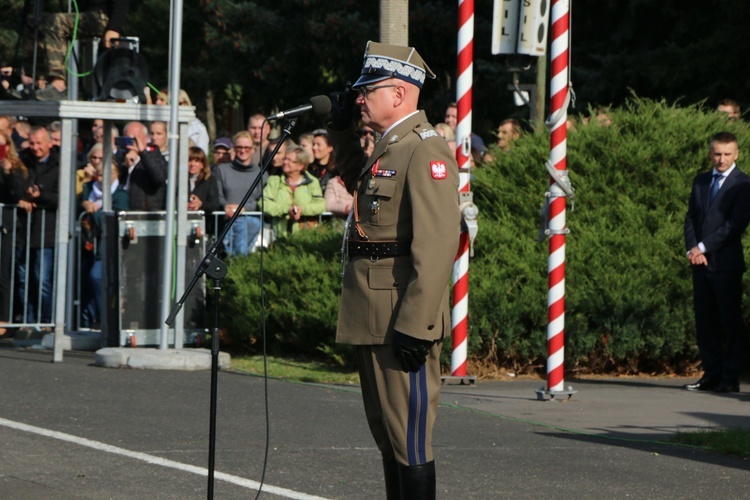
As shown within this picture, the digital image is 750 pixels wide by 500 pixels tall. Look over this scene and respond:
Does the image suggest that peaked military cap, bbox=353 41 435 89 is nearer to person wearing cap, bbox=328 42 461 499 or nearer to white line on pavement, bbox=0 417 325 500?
person wearing cap, bbox=328 42 461 499

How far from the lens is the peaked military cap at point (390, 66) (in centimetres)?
579

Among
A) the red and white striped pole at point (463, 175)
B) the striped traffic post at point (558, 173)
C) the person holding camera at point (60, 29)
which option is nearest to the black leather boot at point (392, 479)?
the striped traffic post at point (558, 173)

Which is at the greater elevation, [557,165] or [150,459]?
[557,165]

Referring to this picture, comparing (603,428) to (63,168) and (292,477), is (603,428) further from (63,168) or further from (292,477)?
(63,168)

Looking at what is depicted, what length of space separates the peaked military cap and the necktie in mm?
6532

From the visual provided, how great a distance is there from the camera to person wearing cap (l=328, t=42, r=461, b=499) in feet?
18.7

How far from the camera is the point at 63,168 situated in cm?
1266

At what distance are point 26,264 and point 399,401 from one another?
31.8 feet

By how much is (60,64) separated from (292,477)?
24.6 feet

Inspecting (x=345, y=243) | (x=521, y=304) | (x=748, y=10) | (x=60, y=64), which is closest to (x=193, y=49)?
(x=748, y=10)

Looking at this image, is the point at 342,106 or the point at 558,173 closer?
the point at 342,106

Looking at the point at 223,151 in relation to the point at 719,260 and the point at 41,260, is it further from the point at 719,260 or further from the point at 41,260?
the point at 719,260

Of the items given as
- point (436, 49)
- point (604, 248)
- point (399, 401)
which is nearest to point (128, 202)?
point (604, 248)

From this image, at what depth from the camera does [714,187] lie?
1192 centimetres
